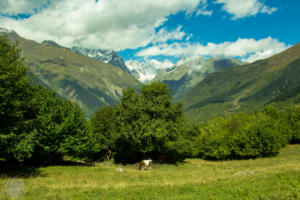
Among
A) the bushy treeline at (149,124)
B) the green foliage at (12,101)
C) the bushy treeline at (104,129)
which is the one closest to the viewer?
the green foliage at (12,101)

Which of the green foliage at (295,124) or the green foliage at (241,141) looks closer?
the green foliage at (241,141)

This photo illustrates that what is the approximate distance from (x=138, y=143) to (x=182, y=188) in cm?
2621

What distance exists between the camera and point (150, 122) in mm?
43344

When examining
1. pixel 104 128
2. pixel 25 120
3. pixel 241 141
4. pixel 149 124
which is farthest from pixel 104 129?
pixel 241 141

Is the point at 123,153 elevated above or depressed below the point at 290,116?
below

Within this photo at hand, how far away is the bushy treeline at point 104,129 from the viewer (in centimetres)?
2419

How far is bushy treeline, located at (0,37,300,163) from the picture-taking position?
24.2 metres

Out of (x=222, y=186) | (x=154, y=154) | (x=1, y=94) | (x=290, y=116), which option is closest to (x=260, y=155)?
(x=154, y=154)

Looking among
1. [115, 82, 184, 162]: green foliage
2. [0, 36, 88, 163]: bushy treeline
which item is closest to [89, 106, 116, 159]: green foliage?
[115, 82, 184, 162]: green foliage

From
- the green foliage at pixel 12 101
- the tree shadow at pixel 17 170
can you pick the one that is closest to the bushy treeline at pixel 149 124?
the tree shadow at pixel 17 170

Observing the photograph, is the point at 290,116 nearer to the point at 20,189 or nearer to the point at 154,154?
the point at 154,154

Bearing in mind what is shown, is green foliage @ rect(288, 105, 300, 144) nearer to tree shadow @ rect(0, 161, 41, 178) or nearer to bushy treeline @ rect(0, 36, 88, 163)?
bushy treeline @ rect(0, 36, 88, 163)

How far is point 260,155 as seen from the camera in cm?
6844

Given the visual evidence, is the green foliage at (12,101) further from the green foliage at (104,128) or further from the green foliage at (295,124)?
the green foliage at (295,124)
